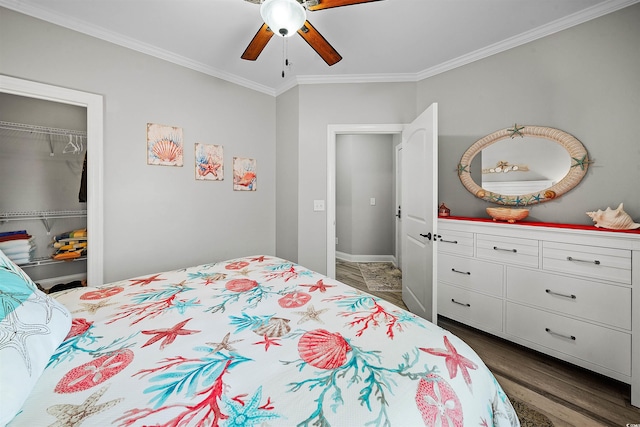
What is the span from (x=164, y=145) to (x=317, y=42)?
5.66 feet

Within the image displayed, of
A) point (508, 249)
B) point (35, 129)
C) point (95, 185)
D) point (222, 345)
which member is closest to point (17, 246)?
point (95, 185)

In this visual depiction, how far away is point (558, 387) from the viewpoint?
162 centimetres

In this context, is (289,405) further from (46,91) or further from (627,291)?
(46,91)

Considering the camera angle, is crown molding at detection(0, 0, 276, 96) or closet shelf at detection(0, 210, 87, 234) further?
closet shelf at detection(0, 210, 87, 234)

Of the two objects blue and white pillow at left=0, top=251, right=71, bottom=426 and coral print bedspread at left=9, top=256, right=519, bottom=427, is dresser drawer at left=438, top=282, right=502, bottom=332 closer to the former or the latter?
coral print bedspread at left=9, top=256, right=519, bottom=427

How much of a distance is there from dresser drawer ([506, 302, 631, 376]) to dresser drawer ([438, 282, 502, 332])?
89 mm

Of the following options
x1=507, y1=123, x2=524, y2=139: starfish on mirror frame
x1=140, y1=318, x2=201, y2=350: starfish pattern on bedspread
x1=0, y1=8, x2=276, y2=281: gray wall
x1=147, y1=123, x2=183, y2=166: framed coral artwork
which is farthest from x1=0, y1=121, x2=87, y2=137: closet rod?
x1=507, y1=123, x2=524, y2=139: starfish on mirror frame

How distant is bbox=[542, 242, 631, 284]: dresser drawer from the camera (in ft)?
5.10

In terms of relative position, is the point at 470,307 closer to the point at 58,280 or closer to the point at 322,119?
the point at 322,119

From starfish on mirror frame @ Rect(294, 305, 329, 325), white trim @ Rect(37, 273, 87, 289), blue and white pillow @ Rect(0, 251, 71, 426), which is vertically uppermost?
blue and white pillow @ Rect(0, 251, 71, 426)

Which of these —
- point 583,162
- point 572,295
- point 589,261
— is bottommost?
point 572,295

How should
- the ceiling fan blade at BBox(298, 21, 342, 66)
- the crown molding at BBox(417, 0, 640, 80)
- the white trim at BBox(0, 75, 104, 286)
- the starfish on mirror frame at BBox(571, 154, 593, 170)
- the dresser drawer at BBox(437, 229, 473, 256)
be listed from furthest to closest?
the dresser drawer at BBox(437, 229, 473, 256), the white trim at BBox(0, 75, 104, 286), the starfish on mirror frame at BBox(571, 154, 593, 170), the crown molding at BBox(417, 0, 640, 80), the ceiling fan blade at BBox(298, 21, 342, 66)

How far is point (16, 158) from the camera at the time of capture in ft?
7.96

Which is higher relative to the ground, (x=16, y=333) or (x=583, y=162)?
(x=583, y=162)
